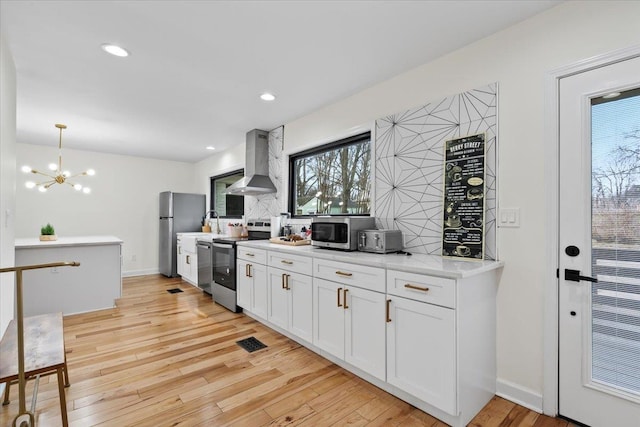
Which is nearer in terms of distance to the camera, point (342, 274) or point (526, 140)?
point (526, 140)

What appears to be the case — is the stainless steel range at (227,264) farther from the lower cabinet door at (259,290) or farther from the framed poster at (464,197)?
the framed poster at (464,197)

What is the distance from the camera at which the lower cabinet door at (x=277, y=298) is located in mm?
2871

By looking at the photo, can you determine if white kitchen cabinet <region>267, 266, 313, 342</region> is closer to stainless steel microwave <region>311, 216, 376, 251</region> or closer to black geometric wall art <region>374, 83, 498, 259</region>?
stainless steel microwave <region>311, 216, 376, 251</region>

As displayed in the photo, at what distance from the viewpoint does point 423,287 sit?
5.86 ft

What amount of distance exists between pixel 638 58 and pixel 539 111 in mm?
451

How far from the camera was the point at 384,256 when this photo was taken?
7.60 feet

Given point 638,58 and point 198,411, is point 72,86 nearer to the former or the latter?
point 198,411

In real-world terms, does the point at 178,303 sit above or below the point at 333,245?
below

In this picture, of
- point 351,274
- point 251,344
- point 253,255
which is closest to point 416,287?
point 351,274

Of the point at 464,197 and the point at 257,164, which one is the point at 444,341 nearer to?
the point at 464,197

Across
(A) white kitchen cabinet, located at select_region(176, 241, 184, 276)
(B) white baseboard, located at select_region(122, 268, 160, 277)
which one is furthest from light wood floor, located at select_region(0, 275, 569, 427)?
(B) white baseboard, located at select_region(122, 268, 160, 277)

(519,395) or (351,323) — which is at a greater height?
(351,323)

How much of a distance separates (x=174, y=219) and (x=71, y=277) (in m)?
2.34

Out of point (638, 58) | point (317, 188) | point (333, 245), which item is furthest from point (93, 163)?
point (638, 58)
